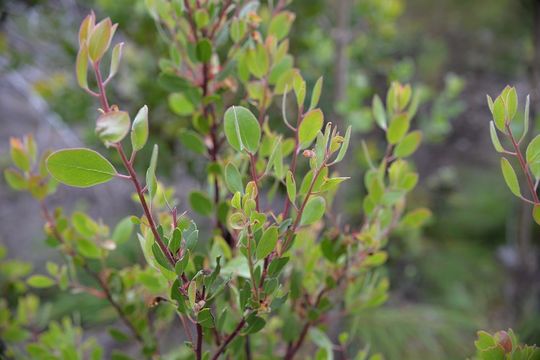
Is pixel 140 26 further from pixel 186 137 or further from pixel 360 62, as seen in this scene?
pixel 186 137

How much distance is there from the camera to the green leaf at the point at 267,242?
305mm

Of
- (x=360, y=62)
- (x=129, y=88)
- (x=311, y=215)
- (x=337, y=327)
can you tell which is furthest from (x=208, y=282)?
(x=360, y=62)

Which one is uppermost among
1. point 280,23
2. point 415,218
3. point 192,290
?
point 280,23

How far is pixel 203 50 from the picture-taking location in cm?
44

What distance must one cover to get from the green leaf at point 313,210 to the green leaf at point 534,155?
143 millimetres

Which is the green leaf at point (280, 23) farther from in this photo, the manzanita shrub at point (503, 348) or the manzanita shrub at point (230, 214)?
the manzanita shrub at point (503, 348)

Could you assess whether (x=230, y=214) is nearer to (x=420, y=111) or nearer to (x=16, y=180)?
(x=16, y=180)

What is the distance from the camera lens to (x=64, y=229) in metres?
0.49

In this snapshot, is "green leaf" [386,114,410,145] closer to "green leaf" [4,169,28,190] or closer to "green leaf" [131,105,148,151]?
"green leaf" [131,105,148,151]

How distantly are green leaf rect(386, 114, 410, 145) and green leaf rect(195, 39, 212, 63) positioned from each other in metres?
0.18

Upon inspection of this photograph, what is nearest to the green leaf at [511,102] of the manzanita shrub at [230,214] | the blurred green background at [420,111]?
the manzanita shrub at [230,214]

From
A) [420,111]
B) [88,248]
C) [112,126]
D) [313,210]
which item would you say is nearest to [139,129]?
[112,126]

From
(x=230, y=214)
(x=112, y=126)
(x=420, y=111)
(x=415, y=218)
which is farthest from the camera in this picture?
(x=420, y=111)

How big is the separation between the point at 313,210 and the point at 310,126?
2.3 inches
